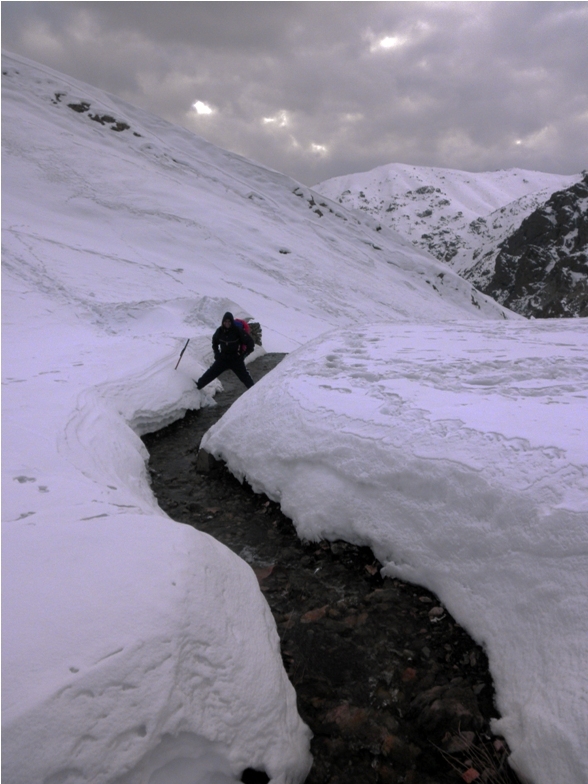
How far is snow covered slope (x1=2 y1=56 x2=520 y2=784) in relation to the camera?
1857 mm

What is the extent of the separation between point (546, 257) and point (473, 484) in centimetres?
12890

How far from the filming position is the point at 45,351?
25.3 feet

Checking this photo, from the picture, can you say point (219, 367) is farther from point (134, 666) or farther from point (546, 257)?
point (546, 257)

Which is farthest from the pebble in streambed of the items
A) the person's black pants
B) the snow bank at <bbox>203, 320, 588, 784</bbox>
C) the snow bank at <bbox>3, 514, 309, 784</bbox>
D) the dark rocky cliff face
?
the dark rocky cliff face

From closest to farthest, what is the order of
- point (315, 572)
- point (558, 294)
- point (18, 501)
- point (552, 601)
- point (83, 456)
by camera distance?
1. point (552, 601)
2. point (18, 501)
3. point (315, 572)
4. point (83, 456)
5. point (558, 294)

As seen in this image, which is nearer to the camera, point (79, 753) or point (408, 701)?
point (79, 753)

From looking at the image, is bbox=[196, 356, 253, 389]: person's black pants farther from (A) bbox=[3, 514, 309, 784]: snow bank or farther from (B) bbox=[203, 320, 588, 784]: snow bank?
(A) bbox=[3, 514, 309, 784]: snow bank

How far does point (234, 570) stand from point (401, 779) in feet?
4.59

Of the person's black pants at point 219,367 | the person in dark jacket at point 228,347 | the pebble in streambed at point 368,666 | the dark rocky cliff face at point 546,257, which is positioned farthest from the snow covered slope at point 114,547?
the dark rocky cliff face at point 546,257

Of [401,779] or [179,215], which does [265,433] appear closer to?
[401,779]

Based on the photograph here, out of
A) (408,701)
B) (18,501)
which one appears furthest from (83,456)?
(408,701)

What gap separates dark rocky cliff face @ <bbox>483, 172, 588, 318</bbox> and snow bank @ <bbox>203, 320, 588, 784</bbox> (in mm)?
103677

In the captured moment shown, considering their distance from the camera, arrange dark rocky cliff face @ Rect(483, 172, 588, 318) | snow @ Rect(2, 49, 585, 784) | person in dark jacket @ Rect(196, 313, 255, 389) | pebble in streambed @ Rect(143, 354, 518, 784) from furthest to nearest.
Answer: dark rocky cliff face @ Rect(483, 172, 588, 318) → person in dark jacket @ Rect(196, 313, 255, 389) → pebble in streambed @ Rect(143, 354, 518, 784) → snow @ Rect(2, 49, 585, 784)

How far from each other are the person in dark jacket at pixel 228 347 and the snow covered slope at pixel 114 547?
67 cm
